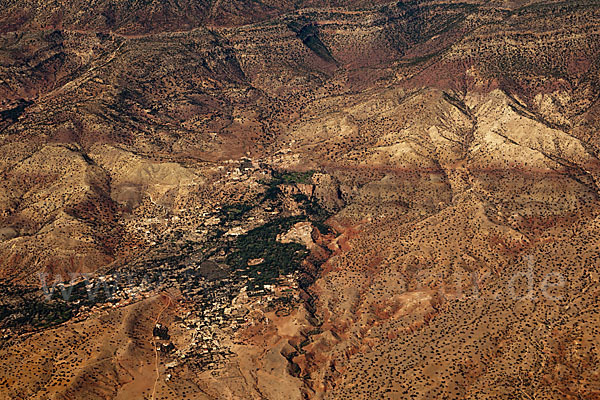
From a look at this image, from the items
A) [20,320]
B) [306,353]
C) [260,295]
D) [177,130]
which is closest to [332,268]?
[260,295]

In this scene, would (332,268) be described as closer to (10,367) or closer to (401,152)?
(401,152)

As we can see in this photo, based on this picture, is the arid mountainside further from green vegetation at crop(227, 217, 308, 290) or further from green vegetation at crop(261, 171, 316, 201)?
green vegetation at crop(261, 171, 316, 201)

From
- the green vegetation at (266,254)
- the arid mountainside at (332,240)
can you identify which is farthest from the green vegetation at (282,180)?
the green vegetation at (266,254)

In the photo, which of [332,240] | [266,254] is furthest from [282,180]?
[266,254]

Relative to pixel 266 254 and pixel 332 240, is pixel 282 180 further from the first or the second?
pixel 266 254

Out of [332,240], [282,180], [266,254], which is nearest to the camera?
[266,254]

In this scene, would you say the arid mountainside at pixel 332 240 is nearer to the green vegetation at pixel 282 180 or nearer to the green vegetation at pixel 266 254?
the green vegetation at pixel 266 254

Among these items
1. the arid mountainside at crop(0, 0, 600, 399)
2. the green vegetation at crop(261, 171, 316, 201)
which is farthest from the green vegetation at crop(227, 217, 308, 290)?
the green vegetation at crop(261, 171, 316, 201)

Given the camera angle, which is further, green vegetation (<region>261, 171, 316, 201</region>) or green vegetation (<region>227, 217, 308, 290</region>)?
green vegetation (<region>261, 171, 316, 201</region>)
